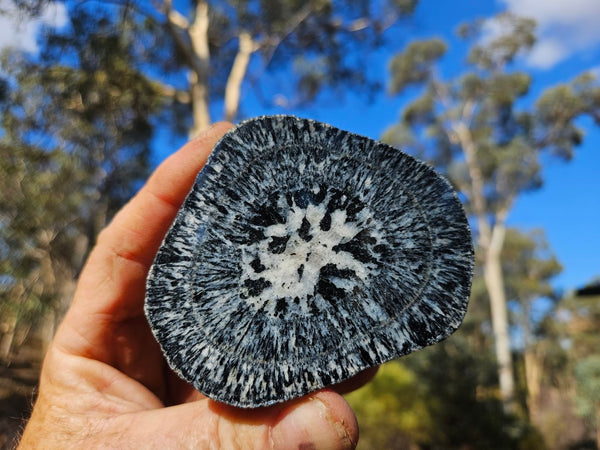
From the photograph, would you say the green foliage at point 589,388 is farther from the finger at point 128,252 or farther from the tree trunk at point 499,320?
the finger at point 128,252

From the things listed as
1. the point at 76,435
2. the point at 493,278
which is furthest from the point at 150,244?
the point at 493,278

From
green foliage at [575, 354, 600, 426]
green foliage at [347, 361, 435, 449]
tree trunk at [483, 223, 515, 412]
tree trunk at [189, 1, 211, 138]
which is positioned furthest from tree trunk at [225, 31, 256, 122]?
green foliage at [575, 354, 600, 426]

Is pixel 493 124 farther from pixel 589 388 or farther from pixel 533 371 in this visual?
pixel 533 371

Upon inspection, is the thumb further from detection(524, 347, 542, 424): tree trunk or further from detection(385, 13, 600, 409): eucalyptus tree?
detection(524, 347, 542, 424): tree trunk

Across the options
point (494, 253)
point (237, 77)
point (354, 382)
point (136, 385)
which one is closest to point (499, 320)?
point (494, 253)

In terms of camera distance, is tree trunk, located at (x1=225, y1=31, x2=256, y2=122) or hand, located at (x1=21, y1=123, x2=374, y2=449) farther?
tree trunk, located at (x1=225, y1=31, x2=256, y2=122)

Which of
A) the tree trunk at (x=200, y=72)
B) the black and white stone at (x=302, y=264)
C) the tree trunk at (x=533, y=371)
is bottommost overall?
the tree trunk at (x=533, y=371)

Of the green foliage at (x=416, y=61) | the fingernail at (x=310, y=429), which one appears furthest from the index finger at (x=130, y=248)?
the green foliage at (x=416, y=61)
